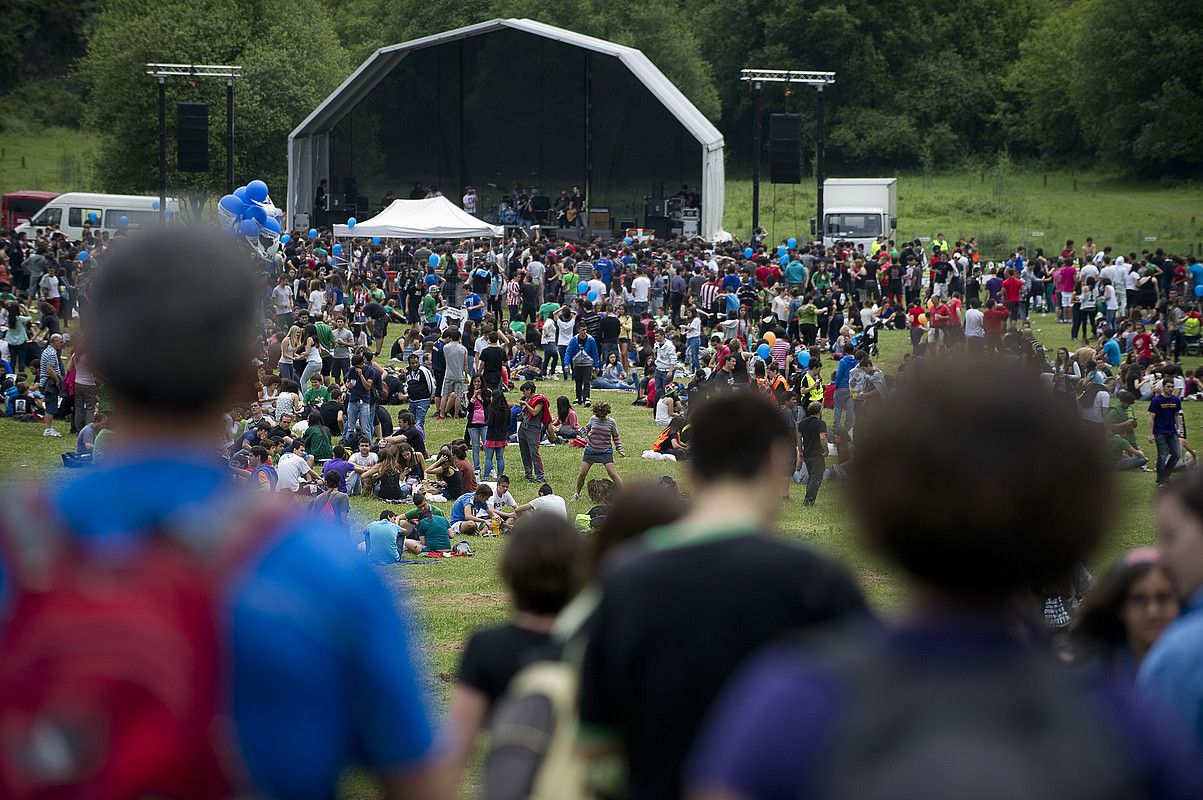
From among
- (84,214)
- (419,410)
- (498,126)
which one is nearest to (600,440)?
(419,410)

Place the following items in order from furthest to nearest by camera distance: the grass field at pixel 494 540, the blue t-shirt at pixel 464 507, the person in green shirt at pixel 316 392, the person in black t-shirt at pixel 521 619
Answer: the person in green shirt at pixel 316 392 < the blue t-shirt at pixel 464 507 < the grass field at pixel 494 540 < the person in black t-shirt at pixel 521 619

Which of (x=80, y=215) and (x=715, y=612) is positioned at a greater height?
(x=80, y=215)

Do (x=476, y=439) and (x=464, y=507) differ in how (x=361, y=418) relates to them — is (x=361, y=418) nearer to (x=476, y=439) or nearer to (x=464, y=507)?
(x=476, y=439)

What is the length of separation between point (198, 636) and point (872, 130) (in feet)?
204

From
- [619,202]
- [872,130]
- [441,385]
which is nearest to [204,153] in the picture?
[619,202]

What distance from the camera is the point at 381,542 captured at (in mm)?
13016

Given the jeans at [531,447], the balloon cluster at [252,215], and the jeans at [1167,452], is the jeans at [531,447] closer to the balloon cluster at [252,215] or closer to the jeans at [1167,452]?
the jeans at [1167,452]

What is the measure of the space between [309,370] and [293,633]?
1954 centimetres

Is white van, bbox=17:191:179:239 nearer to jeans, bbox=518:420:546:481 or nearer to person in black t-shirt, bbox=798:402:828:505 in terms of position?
jeans, bbox=518:420:546:481

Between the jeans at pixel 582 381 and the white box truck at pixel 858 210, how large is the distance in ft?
53.7

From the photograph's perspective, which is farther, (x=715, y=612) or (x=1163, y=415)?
(x=1163, y=415)

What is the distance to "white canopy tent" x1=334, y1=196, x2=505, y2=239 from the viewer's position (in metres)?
30.9

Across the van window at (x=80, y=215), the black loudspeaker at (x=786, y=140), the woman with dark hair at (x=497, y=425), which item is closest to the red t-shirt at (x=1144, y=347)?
the woman with dark hair at (x=497, y=425)

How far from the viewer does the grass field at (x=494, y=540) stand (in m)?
10.4
